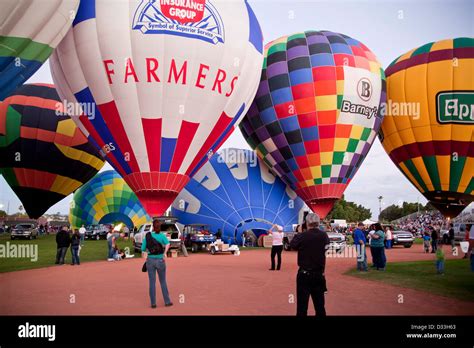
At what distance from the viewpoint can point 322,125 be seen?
2022 centimetres

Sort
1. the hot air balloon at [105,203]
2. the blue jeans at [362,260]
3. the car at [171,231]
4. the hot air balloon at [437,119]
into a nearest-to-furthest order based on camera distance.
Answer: the blue jeans at [362,260]
the car at [171,231]
the hot air balloon at [437,119]
the hot air balloon at [105,203]

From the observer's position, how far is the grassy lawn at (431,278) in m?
8.03

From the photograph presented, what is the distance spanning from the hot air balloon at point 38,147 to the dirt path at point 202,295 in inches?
500

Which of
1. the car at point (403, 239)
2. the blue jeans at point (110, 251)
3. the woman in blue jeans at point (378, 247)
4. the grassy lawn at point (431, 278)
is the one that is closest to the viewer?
the grassy lawn at point (431, 278)

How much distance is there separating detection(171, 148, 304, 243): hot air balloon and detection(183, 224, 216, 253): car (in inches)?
61.3

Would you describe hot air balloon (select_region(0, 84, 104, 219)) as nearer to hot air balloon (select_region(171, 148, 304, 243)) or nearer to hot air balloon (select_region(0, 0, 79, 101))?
hot air balloon (select_region(171, 148, 304, 243))

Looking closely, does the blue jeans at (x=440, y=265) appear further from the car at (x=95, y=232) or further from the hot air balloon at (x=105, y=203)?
the car at (x=95, y=232)

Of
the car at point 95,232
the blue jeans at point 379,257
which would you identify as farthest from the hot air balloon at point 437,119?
the car at point 95,232

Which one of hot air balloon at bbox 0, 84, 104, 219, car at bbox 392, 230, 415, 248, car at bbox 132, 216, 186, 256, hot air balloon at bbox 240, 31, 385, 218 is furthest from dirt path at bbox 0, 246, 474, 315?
car at bbox 392, 230, 415, 248

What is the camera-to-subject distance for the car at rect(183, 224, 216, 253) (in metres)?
20.7

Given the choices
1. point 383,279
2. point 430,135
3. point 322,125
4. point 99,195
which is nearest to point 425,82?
point 430,135

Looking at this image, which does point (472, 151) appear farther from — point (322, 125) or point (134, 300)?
point (134, 300)

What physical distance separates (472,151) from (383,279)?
1428cm
